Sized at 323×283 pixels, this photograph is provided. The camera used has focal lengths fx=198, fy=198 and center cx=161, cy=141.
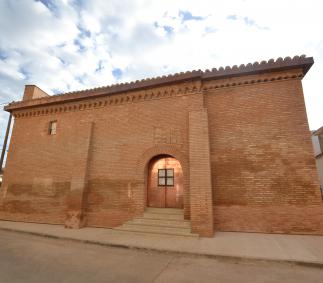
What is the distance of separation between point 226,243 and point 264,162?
3.08 meters

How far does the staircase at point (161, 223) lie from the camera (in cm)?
658

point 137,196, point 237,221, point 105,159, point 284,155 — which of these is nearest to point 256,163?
point 284,155

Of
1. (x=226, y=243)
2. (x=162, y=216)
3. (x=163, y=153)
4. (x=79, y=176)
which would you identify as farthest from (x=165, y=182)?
(x=79, y=176)

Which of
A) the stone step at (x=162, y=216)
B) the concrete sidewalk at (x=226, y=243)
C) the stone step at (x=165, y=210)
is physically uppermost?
the stone step at (x=165, y=210)

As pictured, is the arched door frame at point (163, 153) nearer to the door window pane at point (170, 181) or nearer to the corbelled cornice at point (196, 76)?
the door window pane at point (170, 181)

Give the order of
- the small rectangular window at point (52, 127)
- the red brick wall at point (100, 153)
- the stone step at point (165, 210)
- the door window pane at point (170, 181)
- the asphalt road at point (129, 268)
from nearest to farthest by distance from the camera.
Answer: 1. the asphalt road at point (129, 268)
2. the stone step at point (165, 210)
3. the red brick wall at point (100, 153)
4. the door window pane at point (170, 181)
5. the small rectangular window at point (52, 127)

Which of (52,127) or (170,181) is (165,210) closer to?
(170,181)

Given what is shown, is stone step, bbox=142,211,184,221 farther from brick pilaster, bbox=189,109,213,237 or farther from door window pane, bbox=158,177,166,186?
door window pane, bbox=158,177,166,186

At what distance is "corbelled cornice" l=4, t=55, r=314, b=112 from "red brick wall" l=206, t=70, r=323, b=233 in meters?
0.55

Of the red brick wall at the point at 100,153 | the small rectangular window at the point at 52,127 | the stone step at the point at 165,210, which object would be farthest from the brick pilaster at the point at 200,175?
the small rectangular window at the point at 52,127

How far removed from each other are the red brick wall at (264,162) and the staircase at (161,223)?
1.23 metres

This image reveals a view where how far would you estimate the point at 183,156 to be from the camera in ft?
24.6

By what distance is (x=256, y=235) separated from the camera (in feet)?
20.4

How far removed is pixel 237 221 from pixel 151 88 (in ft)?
19.8
